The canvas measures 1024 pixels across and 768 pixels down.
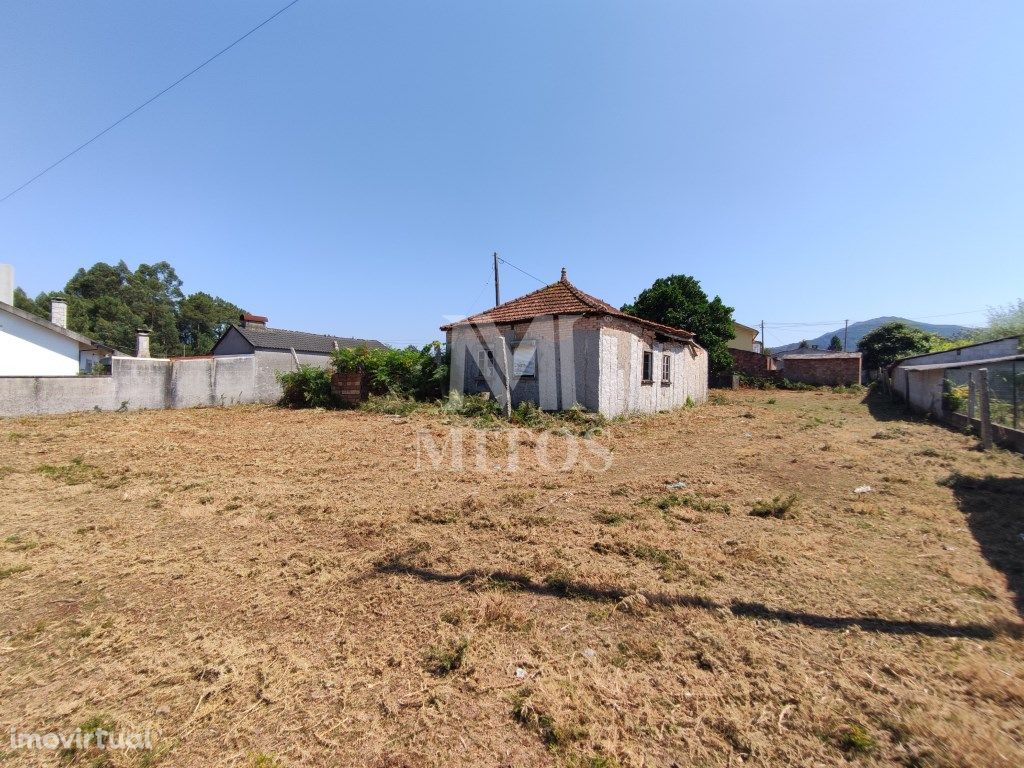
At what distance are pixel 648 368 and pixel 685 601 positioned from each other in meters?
10.7

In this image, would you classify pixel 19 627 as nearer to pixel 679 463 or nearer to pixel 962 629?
pixel 962 629

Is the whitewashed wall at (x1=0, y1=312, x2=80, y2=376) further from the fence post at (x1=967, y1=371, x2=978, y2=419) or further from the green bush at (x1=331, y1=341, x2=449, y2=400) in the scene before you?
the fence post at (x1=967, y1=371, x2=978, y2=419)

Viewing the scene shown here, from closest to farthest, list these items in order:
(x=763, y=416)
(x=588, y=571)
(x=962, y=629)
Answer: (x=962, y=629)
(x=588, y=571)
(x=763, y=416)

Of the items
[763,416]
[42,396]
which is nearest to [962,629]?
[763,416]

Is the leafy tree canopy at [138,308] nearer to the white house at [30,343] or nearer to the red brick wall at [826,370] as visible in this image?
the white house at [30,343]

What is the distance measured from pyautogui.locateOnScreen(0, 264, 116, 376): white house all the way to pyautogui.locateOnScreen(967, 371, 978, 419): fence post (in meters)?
25.3

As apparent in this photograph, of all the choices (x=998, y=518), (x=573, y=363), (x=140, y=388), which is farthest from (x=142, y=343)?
(x=998, y=518)

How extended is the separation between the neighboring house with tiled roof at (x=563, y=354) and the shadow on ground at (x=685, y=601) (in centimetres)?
761

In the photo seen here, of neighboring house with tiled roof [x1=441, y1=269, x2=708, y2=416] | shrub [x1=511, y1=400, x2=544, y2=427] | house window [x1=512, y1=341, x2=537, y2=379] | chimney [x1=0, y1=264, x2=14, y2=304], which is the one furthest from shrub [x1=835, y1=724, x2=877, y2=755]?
chimney [x1=0, y1=264, x2=14, y2=304]

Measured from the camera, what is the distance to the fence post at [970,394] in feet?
29.0

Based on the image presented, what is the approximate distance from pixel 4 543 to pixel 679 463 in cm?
804

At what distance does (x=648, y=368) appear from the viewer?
12852 millimetres

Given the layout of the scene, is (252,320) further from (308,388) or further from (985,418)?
(985,418)

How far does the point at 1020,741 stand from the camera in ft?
5.52
